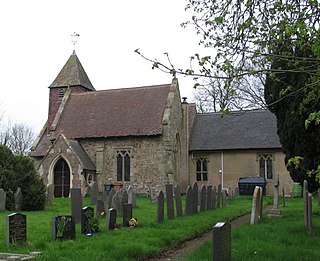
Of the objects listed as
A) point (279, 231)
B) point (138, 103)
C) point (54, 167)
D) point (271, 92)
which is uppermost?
point (138, 103)

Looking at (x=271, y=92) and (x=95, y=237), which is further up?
(x=271, y=92)

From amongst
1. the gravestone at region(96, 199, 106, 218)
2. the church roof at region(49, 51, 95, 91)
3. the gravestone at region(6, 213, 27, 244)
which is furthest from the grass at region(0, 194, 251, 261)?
the church roof at region(49, 51, 95, 91)

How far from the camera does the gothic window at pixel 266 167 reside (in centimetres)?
3059

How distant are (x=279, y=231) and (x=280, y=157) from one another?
20.1 metres

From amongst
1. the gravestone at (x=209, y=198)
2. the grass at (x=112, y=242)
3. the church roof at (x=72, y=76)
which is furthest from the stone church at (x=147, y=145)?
the grass at (x=112, y=242)

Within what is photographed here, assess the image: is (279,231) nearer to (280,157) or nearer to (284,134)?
→ (284,134)

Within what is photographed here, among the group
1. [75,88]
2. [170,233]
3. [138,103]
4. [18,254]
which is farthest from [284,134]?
[75,88]

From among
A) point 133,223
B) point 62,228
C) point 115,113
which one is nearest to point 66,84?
point 115,113

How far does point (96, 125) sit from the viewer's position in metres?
31.5

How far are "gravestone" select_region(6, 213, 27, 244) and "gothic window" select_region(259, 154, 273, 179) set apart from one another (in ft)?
77.6

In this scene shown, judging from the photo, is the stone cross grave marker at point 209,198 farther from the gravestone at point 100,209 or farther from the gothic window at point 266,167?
the gothic window at point 266,167

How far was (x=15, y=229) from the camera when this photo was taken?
9000 millimetres

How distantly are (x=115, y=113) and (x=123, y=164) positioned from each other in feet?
12.9

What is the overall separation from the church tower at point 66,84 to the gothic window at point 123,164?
825cm
